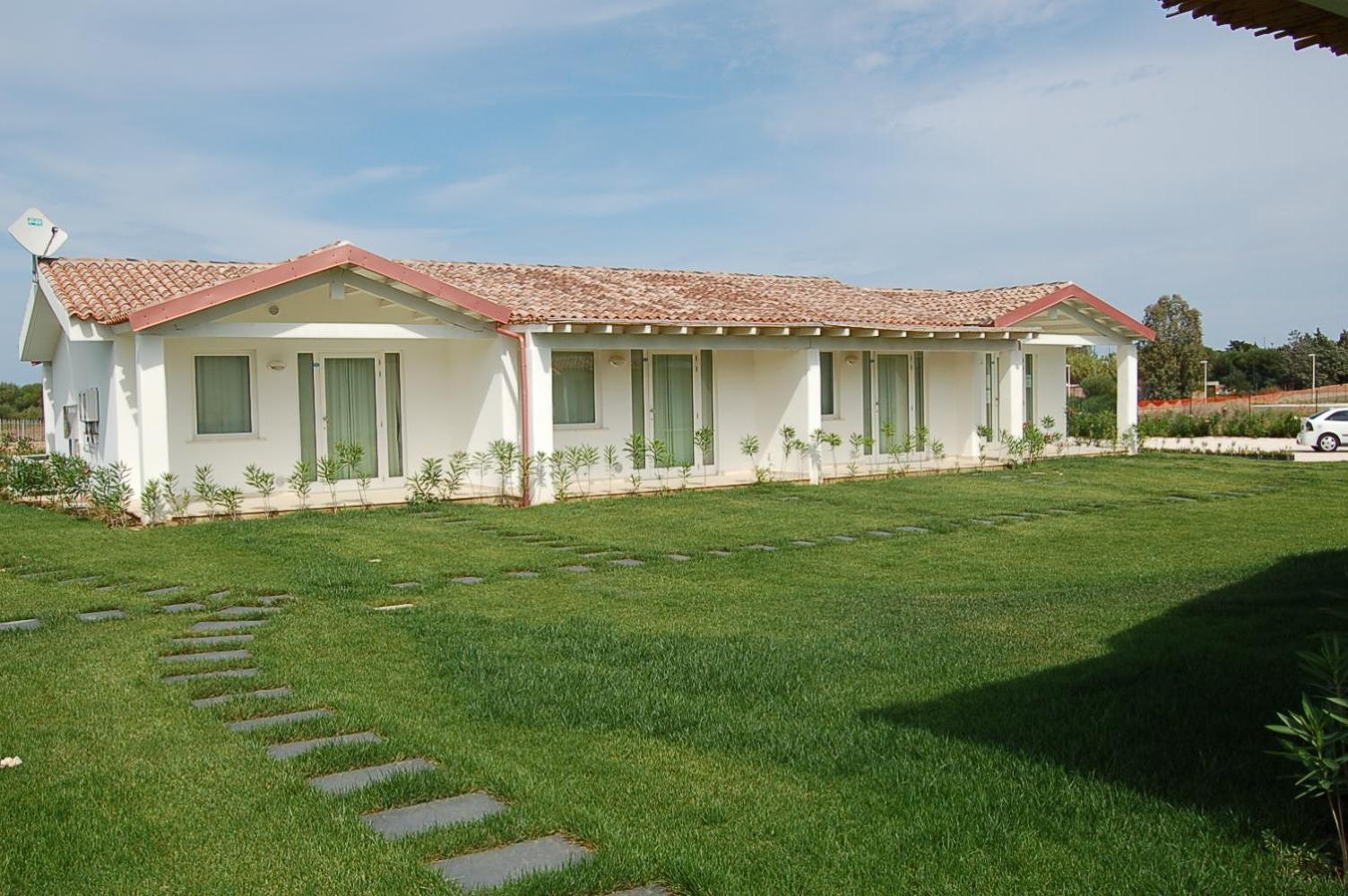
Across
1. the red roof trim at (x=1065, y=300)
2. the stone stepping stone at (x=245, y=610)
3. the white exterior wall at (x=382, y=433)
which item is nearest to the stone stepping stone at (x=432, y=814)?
the stone stepping stone at (x=245, y=610)

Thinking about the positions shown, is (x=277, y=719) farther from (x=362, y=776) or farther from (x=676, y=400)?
(x=676, y=400)

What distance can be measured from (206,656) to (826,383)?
1632 cm

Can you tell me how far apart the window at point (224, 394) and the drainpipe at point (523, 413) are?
12.4 feet

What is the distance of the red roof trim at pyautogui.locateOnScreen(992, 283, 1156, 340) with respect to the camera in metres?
23.7

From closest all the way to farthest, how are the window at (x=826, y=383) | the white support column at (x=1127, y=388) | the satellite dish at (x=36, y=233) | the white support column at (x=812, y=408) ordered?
the satellite dish at (x=36, y=233), the white support column at (x=812, y=408), the window at (x=826, y=383), the white support column at (x=1127, y=388)

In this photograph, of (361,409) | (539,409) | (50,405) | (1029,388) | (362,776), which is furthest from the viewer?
(1029,388)

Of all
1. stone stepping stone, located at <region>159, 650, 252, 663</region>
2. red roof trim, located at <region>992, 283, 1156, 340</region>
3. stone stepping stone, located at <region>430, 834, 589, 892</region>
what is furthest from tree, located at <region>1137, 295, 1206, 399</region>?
stone stepping stone, located at <region>430, 834, 589, 892</region>

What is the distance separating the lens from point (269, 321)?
1642cm

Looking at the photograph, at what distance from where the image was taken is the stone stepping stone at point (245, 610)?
9.34 m

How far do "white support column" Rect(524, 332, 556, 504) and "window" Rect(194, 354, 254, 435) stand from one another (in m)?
4.09

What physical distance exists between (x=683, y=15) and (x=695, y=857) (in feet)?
58.2

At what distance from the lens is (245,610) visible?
948 cm

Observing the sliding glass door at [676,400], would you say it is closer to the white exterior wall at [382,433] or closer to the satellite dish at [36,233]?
the white exterior wall at [382,433]

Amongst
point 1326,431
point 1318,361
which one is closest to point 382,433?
point 1326,431
